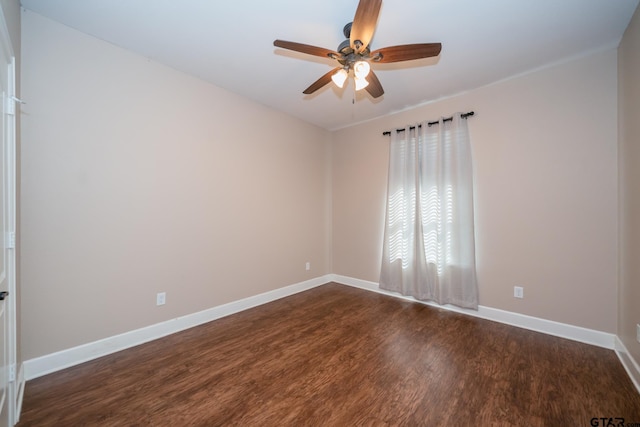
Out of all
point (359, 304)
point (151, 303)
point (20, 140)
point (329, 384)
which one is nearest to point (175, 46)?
point (20, 140)

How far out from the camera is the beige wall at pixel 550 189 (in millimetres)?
2338

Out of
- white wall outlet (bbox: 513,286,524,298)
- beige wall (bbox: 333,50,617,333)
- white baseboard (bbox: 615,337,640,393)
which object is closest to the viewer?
white baseboard (bbox: 615,337,640,393)

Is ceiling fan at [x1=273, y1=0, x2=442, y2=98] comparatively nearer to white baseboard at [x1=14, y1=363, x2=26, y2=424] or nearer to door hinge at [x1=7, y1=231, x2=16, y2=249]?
door hinge at [x1=7, y1=231, x2=16, y2=249]

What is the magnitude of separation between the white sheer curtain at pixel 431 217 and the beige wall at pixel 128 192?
1804mm

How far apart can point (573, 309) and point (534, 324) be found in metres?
0.37

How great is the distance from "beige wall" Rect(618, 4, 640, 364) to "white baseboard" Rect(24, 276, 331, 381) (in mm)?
3546

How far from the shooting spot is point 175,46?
2.30 m

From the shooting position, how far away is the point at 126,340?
2322 millimetres

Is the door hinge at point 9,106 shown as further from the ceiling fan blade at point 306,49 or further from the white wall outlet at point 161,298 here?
the white wall outlet at point 161,298

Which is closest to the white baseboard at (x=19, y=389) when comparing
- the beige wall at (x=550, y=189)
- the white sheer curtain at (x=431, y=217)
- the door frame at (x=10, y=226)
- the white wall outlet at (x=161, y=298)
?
the door frame at (x=10, y=226)

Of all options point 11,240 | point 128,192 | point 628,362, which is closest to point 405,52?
point 128,192

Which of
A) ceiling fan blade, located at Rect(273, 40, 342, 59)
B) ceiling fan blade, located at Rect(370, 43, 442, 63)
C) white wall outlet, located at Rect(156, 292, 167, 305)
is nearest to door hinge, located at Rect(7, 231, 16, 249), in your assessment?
white wall outlet, located at Rect(156, 292, 167, 305)

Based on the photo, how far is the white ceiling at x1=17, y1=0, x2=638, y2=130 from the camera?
6.07ft

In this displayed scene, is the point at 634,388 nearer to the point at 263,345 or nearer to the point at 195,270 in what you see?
the point at 263,345
